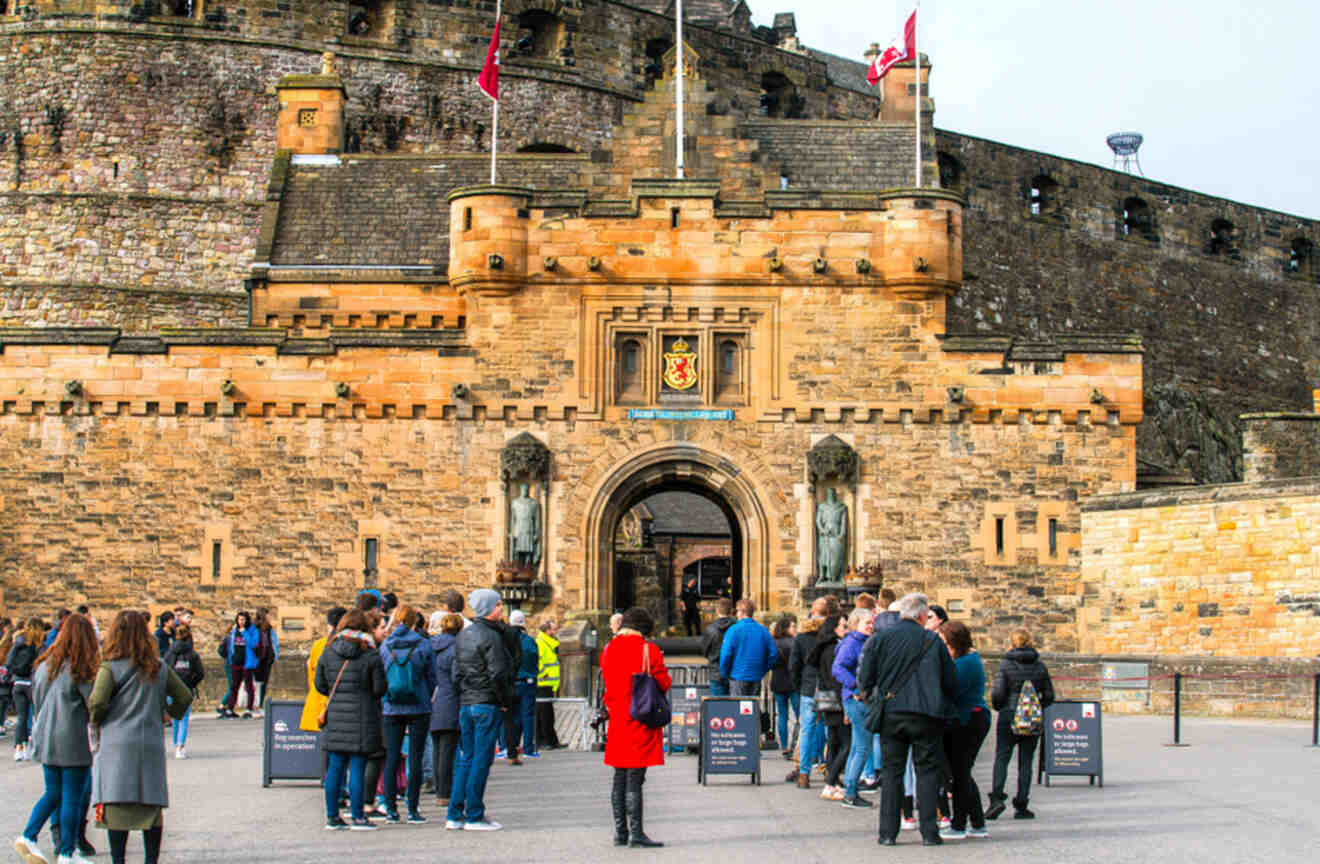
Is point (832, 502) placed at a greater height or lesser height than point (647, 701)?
greater

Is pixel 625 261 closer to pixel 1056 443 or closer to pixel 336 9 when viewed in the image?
pixel 1056 443

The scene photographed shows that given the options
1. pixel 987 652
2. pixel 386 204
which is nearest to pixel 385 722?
pixel 987 652

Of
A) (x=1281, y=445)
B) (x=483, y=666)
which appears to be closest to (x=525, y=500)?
(x=483, y=666)

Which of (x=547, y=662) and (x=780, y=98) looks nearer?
Answer: (x=547, y=662)

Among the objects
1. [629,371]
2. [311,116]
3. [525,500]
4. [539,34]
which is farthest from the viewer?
[539,34]

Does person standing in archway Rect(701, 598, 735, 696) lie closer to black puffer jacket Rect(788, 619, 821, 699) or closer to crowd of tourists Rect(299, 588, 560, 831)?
black puffer jacket Rect(788, 619, 821, 699)

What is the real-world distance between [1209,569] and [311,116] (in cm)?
1733

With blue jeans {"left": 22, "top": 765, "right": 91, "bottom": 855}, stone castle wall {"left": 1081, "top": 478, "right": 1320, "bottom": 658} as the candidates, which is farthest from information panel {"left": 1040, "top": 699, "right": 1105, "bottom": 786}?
stone castle wall {"left": 1081, "top": 478, "right": 1320, "bottom": 658}

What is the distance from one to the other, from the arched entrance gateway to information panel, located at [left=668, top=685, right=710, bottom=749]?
25.8 ft

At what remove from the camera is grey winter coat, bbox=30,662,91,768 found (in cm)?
1163

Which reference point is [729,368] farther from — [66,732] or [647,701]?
[66,732]

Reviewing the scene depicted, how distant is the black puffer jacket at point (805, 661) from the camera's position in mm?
16453

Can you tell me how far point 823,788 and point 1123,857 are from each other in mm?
4177

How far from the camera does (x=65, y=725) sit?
1162 cm
